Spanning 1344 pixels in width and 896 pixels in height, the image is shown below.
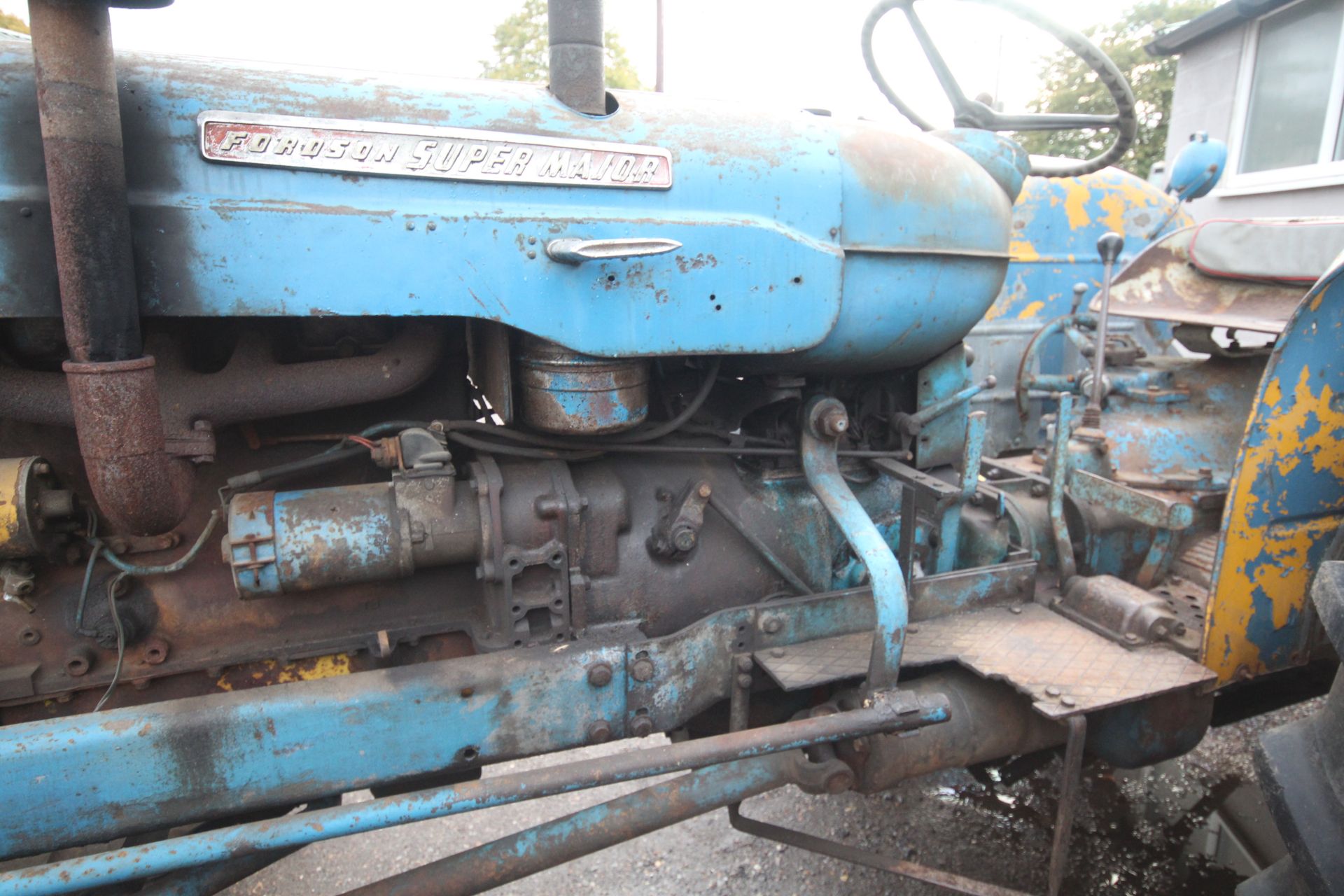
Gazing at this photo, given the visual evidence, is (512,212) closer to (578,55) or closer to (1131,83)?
(578,55)

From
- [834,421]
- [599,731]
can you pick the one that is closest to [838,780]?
[599,731]

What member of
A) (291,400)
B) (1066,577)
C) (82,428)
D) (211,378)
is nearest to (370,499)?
(291,400)

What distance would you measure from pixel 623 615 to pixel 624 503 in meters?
0.23

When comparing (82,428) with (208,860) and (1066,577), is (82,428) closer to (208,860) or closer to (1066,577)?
(208,860)

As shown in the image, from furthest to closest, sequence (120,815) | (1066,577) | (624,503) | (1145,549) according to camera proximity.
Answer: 1. (1145,549)
2. (1066,577)
3. (624,503)
4. (120,815)

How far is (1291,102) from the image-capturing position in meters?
6.68

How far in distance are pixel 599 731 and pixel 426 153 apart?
1071 millimetres

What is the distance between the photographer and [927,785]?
2.60 metres

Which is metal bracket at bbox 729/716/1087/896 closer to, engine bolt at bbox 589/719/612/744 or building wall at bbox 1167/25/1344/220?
engine bolt at bbox 589/719/612/744

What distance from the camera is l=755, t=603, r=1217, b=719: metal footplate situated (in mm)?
1731

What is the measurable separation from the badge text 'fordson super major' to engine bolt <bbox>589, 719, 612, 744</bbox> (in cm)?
98

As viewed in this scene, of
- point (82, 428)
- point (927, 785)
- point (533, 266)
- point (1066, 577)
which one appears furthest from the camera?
point (927, 785)

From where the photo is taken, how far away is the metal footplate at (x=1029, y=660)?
1.73 metres

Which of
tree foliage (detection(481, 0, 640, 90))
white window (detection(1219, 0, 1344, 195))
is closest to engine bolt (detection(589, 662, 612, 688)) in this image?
white window (detection(1219, 0, 1344, 195))
